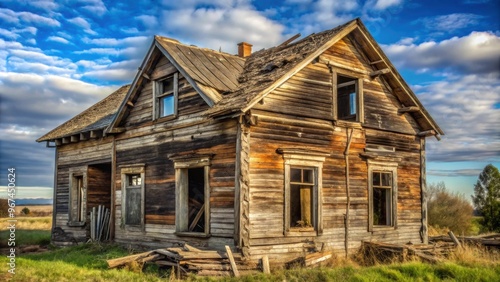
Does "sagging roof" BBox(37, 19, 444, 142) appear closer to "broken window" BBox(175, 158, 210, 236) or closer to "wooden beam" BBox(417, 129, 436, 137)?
"wooden beam" BBox(417, 129, 436, 137)

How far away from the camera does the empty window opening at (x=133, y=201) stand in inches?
628

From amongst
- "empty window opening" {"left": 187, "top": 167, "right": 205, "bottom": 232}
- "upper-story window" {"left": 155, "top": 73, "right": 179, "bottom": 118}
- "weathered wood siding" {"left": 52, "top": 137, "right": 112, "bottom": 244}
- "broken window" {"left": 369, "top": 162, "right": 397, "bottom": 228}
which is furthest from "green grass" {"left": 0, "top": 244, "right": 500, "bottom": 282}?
"weathered wood siding" {"left": 52, "top": 137, "right": 112, "bottom": 244}

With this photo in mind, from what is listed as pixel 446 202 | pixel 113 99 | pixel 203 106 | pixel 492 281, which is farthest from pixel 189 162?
pixel 446 202

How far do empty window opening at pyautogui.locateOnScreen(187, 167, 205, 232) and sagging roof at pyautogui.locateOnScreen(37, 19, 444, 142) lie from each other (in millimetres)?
3236

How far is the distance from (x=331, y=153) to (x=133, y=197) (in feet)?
22.0

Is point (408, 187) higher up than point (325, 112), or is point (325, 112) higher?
point (325, 112)

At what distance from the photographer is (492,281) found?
1126 centimetres

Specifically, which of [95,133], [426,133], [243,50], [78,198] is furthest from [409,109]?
[78,198]

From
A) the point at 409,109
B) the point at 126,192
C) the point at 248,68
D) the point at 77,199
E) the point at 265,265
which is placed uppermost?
the point at 248,68

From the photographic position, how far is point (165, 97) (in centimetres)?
1535

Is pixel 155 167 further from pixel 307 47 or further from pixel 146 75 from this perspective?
pixel 307 47

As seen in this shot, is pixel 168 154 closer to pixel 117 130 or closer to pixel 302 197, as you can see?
pixel 117 130

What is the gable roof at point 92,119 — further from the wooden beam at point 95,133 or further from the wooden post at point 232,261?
the wooden post at point 232,261

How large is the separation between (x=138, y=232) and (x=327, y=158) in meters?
6.47
